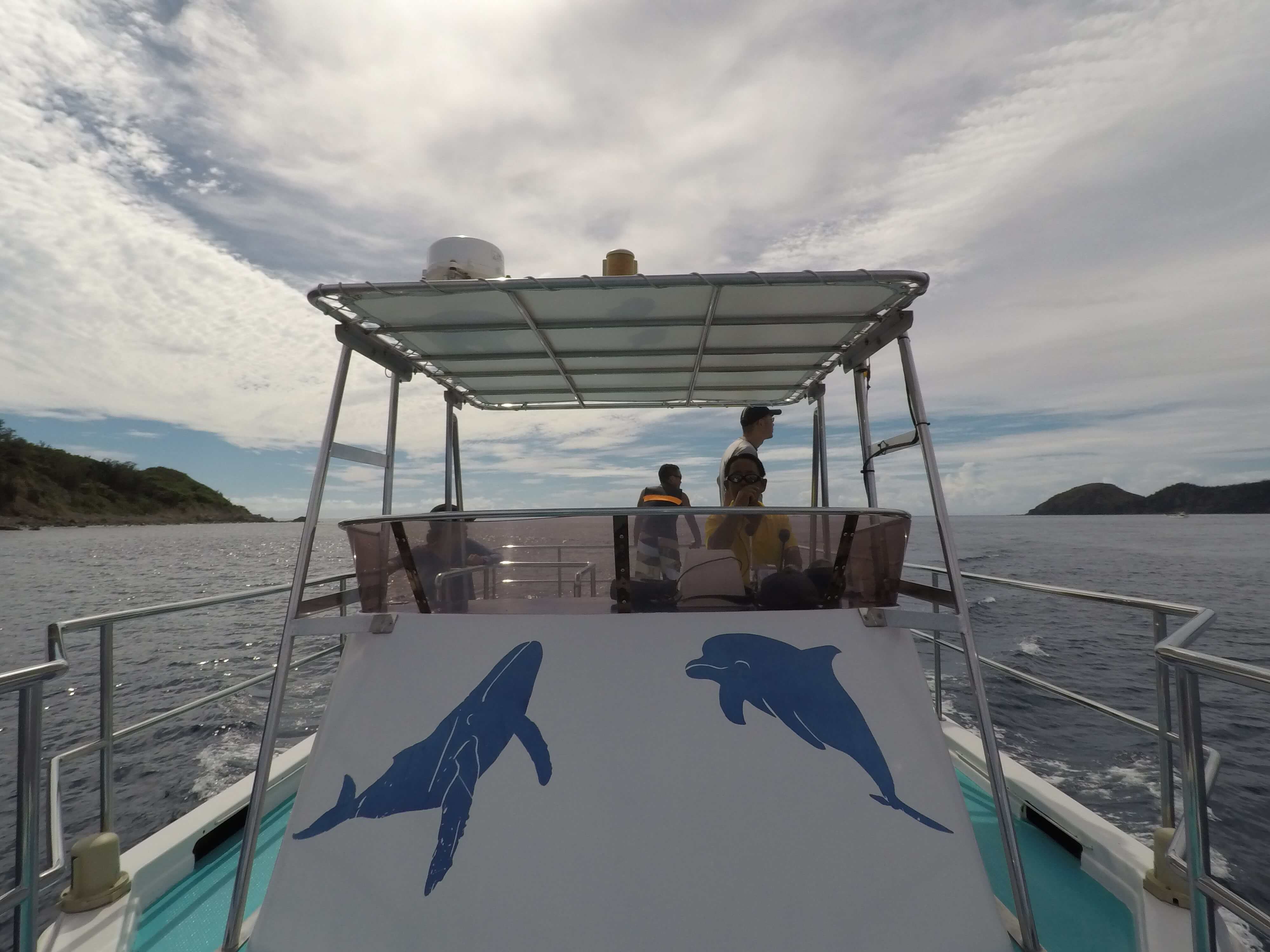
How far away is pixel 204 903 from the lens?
9.18 feet

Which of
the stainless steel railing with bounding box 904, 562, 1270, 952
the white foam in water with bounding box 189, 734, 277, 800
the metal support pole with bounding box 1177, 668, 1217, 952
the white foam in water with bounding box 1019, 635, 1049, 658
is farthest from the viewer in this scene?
the white foam in water with bounding box 1019, 635, 1049, 658

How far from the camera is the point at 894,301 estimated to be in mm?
2809

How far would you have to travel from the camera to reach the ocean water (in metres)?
6.95

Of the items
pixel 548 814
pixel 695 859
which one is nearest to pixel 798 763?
pixel 695 859

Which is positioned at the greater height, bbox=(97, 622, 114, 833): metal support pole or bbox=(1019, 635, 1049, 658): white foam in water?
bbox=(97, 622, 114, 833): metal support pole

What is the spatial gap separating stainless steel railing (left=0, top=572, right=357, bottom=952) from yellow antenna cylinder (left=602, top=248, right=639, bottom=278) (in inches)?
71.1

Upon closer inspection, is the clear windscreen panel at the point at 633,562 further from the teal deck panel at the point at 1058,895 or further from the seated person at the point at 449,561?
the teal deck panel at the point at 1058,895

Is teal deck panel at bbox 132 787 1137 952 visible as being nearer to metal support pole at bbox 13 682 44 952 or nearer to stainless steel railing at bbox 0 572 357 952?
stainless steel railing at bbox 0 572 357 952

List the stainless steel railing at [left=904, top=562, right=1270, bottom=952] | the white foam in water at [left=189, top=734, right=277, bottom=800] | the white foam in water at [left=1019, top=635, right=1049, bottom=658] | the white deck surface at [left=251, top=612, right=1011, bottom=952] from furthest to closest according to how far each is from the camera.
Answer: the white foam in water at [left=1019, top=635, right=1049, bottom=658] < the white foam in water at [left=189, top=734, right=277, bottom=800] < the white deck surface at [left=251, top=612, right=1011, bottom=952] < the stainless steel railing at [left=904, top=562, right=1270, bottom=952]

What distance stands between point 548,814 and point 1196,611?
244cm

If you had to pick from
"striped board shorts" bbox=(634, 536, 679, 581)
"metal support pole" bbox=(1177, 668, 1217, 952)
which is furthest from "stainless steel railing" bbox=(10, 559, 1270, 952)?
"striped board shorts" bbox=(634, 536, 679, 581)

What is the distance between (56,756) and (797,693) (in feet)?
9.49

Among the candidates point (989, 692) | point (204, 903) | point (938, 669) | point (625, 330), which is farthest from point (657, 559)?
point (989, 692)

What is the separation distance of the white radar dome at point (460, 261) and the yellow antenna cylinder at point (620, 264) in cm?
47
